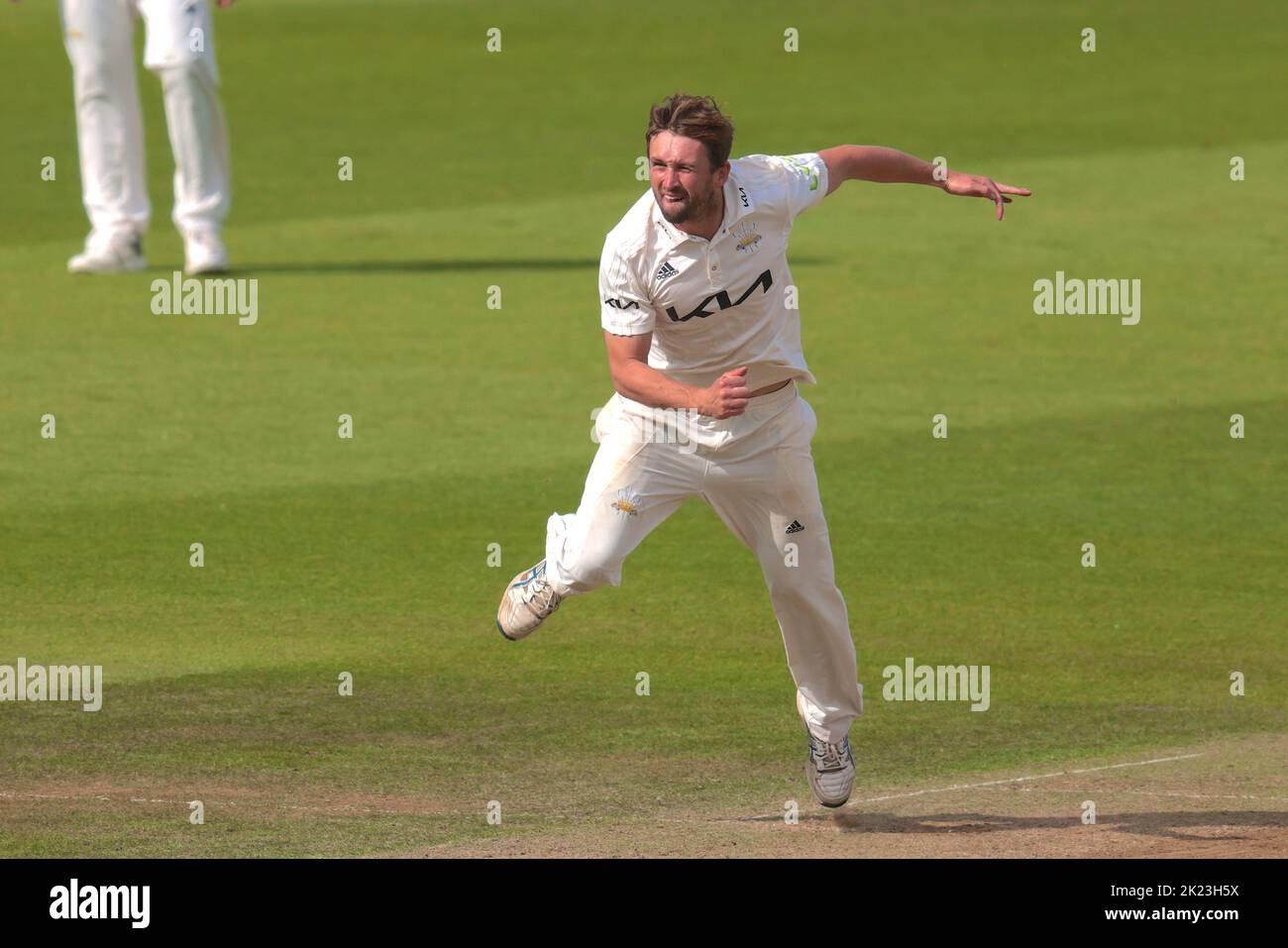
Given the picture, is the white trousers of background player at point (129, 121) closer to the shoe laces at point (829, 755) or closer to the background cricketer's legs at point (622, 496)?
the background cricketer's legs at point (622, 496)

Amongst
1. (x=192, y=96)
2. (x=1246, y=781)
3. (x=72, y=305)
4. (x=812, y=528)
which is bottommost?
(x=1246, y=781)

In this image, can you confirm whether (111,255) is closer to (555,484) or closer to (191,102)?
(191,102)

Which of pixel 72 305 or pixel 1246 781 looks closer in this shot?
pixel 1246 781

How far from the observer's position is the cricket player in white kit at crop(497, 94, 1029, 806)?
26.7ft

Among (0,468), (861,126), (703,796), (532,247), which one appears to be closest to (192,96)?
(532,247)

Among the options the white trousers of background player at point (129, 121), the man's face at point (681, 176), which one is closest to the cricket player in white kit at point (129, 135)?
the white trousers of background player at point (129, 121)

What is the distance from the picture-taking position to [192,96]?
65.3 ft

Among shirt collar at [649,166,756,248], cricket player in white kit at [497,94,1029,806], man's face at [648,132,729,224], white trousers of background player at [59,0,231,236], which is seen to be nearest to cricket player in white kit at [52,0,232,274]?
white trousers of background player at [59,0,231,236]

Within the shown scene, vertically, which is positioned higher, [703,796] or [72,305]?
[72,305]

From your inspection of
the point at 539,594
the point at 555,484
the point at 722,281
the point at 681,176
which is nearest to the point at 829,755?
the point at 539,594

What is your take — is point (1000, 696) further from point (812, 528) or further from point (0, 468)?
point (0, 468)

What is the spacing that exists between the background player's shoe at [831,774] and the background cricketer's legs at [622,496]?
103 cm

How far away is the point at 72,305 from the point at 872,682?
10.7 metres

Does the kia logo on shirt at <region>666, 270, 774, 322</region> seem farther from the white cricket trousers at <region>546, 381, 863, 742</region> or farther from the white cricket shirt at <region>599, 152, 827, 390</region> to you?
the white cricket trousers at <region>546, 381, 863, 742</region>
